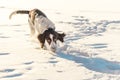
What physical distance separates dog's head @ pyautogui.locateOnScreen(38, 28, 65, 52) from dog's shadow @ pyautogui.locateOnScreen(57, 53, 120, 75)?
23 cm

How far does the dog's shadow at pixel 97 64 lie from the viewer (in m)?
6.61

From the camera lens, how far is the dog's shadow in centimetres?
661

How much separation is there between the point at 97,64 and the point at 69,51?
98cm

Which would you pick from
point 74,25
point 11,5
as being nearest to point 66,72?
point 74,25

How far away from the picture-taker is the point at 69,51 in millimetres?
7754

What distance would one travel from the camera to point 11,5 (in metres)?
14.3

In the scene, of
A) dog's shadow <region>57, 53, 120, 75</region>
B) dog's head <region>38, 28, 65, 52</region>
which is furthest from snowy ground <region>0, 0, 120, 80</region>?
dog's head <region>38, 28, 65, 52</region>

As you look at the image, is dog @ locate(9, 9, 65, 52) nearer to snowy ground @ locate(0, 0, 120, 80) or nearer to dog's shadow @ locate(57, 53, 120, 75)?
snowy ground @ locate(0, 0, 120, 80)

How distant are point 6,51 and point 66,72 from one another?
1703mm

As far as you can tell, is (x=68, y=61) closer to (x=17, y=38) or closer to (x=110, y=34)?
(x=17, y=38)

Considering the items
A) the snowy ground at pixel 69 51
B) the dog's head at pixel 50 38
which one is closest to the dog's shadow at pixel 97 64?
the snowy ground at pixel 69 51

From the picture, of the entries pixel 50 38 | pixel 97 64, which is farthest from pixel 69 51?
pixel 97 64

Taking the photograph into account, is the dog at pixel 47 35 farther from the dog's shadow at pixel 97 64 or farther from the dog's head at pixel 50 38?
the dog's shadow at pixel 97 64

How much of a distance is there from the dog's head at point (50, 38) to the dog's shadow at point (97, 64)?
0.23m
